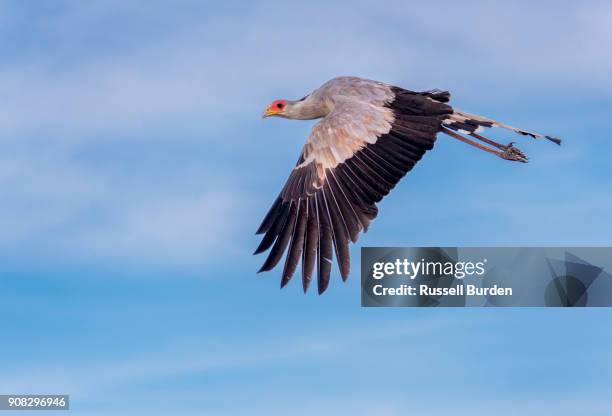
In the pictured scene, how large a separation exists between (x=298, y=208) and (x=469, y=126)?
3480 mm

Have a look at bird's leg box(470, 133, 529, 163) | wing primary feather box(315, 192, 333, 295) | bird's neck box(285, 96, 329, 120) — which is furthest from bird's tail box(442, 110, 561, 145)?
wing primary feather box(315, 192, 333, 295)

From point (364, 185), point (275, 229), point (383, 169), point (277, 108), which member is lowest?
point (275, 229)

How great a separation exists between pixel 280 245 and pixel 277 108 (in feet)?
14.6

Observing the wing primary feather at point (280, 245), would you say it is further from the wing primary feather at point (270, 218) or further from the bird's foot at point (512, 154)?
the bird's foot at point (512, 154)

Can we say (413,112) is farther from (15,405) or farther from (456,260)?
(15,405)

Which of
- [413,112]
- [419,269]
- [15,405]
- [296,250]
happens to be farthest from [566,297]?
[15,405]

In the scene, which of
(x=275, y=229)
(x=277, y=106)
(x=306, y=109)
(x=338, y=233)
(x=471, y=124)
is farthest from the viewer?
(x=277, y=106)

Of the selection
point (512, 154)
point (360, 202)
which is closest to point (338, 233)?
point (360, 202)

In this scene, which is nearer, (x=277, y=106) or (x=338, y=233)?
(x=338, y=233)

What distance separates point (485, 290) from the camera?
13172 mm

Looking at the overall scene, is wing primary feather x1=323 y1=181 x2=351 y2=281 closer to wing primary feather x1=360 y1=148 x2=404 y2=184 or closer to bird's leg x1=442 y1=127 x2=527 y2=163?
wing primary feather x1=360 y1=148 x2=404 y2=184

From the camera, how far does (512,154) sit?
14.7m

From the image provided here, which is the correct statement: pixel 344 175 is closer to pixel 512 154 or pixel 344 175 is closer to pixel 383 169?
pixel 383 169

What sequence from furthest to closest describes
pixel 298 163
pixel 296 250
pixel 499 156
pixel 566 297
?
pixel 499 156
pixel 566 297
pixel 298 163
pixel 296 250
